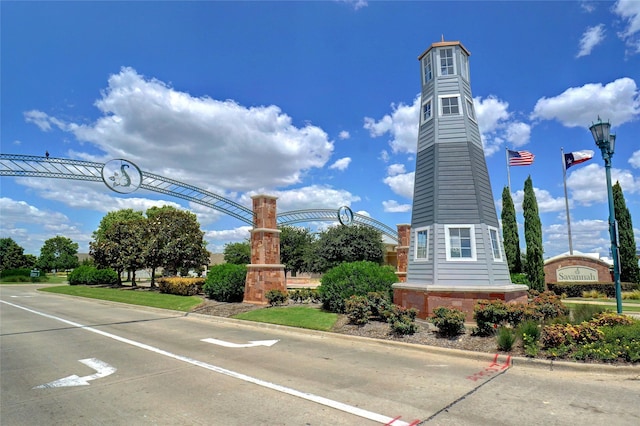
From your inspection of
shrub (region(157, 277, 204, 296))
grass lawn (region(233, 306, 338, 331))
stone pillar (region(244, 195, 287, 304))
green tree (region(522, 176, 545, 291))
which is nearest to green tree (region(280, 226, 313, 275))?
shrub (region(157, 277, 204, 296))

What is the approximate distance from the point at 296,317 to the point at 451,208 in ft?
22.5

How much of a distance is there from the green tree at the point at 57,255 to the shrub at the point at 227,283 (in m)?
82.1

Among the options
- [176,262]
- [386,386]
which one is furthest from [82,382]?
[176,262]

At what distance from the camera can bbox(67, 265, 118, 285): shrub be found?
4012 cm

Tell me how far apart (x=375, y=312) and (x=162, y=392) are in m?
8.17

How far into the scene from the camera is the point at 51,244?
87.4 metres

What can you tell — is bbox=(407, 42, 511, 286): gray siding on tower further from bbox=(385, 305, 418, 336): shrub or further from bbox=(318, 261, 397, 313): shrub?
bbox=(385, 305, 418, 336): shrub

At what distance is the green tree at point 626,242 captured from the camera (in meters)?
27.3

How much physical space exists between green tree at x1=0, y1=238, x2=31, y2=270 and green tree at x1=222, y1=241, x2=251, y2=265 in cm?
4938

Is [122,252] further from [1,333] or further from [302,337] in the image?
[302,337]

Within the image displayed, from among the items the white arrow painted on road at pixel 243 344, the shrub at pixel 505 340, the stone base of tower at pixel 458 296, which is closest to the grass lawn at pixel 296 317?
the white arrow painted on road at pixel 243 344

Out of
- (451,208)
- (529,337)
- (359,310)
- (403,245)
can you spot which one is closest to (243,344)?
(359,310)

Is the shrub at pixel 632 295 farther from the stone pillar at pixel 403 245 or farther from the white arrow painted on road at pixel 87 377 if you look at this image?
the white arrow painted on road at pixel 87 377

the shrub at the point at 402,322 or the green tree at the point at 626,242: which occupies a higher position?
the green tree at the point at 626,242
